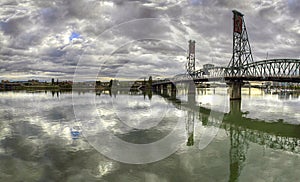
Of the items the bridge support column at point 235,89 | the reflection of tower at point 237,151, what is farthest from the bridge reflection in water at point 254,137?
the bridge support column at point 235,89

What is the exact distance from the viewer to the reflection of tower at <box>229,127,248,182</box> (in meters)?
15.5

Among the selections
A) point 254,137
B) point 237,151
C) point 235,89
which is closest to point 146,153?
point 237,151

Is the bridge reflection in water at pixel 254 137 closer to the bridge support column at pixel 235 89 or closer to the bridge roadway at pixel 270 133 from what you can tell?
the bridge roadway at pixel 270 133

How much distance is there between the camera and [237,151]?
20.4 metres

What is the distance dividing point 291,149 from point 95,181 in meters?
17.7

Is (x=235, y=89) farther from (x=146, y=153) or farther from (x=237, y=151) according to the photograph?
(x=146, y=153)

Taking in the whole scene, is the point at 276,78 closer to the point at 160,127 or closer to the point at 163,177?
the point at 160,127

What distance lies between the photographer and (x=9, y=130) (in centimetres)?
2791

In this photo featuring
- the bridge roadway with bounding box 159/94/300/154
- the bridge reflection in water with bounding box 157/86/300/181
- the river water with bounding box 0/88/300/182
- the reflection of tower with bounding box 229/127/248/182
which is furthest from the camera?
the bridge roadway with bounding box 159/94/300/154

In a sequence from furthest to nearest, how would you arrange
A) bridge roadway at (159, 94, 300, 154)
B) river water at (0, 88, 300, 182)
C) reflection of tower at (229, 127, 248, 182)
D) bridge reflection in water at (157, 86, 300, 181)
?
bridge roadway at (159, 94, 300, 154)
bridge reflection in water at (157, 86, 300, 181)
reflection of tower at (229, 127, 248, 182)
river water at (0, 88, 300, 182)

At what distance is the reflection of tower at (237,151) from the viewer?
15477 millimetres

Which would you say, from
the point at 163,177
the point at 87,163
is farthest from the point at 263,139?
the point at 87,163

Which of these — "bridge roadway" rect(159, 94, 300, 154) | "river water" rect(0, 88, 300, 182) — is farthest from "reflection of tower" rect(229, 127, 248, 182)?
"bridge roadway" rect(159, 94, 300, 154)

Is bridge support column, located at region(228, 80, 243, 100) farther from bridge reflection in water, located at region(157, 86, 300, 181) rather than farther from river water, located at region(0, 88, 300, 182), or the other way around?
river water, located at region(0, 88, 300, 182)
